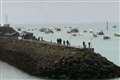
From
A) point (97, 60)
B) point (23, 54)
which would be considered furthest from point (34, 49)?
point (97, 60)

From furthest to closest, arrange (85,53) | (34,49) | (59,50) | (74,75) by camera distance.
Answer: (34,49) → (59,50) → (85,53) → (74,75)

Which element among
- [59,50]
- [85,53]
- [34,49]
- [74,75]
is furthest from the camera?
[34,49]

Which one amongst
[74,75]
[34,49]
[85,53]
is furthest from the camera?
[34,49]

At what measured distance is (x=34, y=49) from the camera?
4197 centimetres

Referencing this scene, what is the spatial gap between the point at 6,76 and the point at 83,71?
7.62 metres

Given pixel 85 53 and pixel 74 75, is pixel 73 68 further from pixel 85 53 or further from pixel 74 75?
pixel 85 53

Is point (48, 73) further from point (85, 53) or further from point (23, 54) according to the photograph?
point (23, 54)

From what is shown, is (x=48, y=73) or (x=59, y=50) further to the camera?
(x=59, y=50)

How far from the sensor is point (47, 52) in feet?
125

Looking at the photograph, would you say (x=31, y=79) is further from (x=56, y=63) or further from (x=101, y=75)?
(x=101, y=75)

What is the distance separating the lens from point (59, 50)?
123ft

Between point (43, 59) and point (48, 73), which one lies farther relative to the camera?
point (43, 59)

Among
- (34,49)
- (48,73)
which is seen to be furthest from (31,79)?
(34,49)

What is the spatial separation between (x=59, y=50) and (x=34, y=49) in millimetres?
5076
